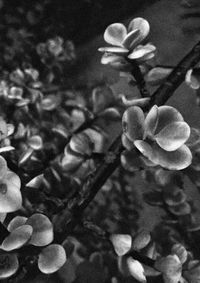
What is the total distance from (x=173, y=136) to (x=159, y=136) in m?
0.02

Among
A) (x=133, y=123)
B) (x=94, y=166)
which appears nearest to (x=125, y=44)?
(x=133, y=123)

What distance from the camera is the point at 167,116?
0.52 meters

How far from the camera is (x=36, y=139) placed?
75cm

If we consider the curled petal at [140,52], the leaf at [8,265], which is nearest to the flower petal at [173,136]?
the curled petal at [140,52]

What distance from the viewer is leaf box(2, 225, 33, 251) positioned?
47 cm

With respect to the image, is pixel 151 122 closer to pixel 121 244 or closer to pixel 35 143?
pixel 121 244

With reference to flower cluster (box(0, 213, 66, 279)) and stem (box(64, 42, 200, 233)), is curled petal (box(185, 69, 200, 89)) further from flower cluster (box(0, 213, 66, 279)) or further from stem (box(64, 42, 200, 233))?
flower cluster (box(0, 213, 66, 279))

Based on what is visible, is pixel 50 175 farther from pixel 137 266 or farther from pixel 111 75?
pixel 111 75

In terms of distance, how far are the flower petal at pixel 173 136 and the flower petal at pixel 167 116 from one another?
16 millimetres

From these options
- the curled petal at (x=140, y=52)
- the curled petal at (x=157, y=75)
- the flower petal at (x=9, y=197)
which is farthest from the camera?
the curled petal at (x=157, y=75)

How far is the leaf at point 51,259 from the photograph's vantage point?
51 cm

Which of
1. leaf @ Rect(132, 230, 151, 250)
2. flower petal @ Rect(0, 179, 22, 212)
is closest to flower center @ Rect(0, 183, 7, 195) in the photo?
flower petal @ Rect(0, 179, 22, 212)

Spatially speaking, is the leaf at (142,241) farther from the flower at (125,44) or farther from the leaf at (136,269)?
the flower at (125,44)

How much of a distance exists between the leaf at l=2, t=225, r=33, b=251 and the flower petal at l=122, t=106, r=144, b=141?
0.17 meters
